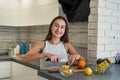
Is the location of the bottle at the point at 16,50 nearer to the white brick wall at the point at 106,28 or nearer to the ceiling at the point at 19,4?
the ceiling at the point at 19,4

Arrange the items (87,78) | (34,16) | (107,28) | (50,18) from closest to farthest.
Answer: (87,78) → (107,28) → (50,18) → (34,16)

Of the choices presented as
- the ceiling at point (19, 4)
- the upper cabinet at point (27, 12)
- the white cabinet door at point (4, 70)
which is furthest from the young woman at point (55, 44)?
the white cabinet door at point (4, 70)

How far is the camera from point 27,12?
302 cm

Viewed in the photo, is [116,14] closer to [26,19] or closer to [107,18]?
[107,18]

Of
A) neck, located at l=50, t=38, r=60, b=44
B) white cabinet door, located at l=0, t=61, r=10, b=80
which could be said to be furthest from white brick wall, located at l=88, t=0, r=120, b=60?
white cabinet door, located at l=0, t=61, r=10, b=80

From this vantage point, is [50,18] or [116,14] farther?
[50,18]

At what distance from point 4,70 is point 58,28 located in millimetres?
1309

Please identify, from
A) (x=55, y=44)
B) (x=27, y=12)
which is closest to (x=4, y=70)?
(x=27, y=12)

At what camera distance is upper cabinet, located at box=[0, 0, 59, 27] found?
8.15ft

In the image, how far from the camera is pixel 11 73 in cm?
287

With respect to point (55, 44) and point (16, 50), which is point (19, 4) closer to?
point (16, 50)

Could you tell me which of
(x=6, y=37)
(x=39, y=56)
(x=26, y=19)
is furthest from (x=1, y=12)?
(x=39, y=56)

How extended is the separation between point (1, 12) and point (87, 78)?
7.04 feet

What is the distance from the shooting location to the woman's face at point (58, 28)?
2033 millimetres
